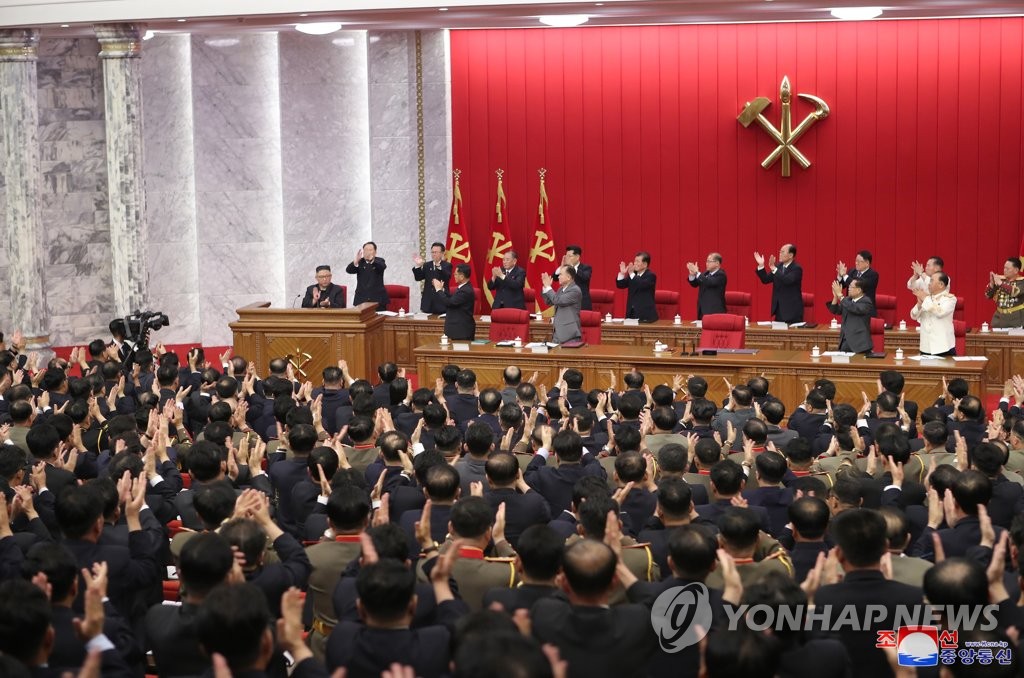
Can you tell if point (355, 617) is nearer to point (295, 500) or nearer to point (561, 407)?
point (295, 500)

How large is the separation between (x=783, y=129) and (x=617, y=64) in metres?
2.20

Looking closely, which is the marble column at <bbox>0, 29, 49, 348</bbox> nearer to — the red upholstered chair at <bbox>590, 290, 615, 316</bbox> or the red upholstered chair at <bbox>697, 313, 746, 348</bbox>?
the red upholstered chair at <bbox>590, 290, 615, 316</bbox>

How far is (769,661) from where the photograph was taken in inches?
126

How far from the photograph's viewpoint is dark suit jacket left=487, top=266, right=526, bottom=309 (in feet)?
44.9

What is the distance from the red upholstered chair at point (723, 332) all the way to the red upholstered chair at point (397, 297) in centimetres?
408

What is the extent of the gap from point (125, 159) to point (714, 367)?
267 inches

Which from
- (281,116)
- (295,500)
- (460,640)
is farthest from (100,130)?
(460,640)

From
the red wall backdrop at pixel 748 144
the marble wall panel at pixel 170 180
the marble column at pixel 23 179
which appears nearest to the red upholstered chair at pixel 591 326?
the red wall backdrop at pixel 748 144

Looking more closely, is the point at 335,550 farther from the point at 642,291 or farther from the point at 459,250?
the point at 459,250

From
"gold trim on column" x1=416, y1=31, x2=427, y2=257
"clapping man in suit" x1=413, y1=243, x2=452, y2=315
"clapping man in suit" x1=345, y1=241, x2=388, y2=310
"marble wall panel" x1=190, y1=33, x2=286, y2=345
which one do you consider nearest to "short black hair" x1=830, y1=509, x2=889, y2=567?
"clapping man in suit" x1=413, y1=243, x2=452, y2=315

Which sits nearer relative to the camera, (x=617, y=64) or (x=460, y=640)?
(x=460, y=640)

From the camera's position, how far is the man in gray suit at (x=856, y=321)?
1141 centimetres

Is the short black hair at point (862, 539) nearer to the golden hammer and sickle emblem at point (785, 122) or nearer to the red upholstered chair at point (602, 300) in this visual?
the red upholstered chair at point (602, 300)

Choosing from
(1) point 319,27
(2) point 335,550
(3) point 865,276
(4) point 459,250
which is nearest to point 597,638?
(2) point 335,550
